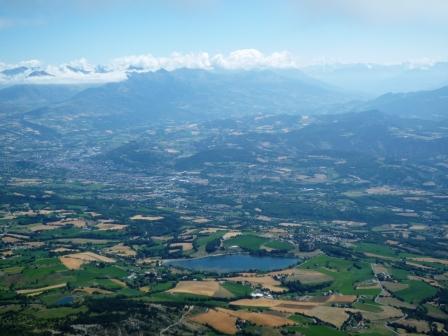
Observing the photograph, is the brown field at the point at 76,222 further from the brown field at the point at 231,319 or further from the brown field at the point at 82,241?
the brown field at the point at 231,319

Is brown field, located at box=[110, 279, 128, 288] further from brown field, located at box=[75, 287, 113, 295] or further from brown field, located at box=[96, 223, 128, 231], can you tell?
brown field, located at box=[96, 223, 128, 231]

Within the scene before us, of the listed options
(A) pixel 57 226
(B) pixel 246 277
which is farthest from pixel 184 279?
(A) pixel 57 226

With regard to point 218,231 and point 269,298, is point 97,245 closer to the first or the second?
point 218,231

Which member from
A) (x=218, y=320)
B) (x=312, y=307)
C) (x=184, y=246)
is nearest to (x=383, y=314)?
(x=312, y=307)

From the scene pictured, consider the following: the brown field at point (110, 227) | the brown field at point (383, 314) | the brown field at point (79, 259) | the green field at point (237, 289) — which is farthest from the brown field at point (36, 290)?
the brown field at point (110, 227)

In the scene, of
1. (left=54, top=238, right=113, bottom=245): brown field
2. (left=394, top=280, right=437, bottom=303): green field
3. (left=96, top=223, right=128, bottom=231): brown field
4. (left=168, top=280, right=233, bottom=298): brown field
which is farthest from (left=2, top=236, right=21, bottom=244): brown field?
(left=394, top=280, right=437, bottom=303): green field

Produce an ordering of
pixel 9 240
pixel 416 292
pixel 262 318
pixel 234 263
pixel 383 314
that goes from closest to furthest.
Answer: pixel 262 318, pixel 383 314, pixel 416 292, pixel 234 263, pixel 9 240

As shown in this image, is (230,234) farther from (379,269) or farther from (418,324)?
(418,324)
